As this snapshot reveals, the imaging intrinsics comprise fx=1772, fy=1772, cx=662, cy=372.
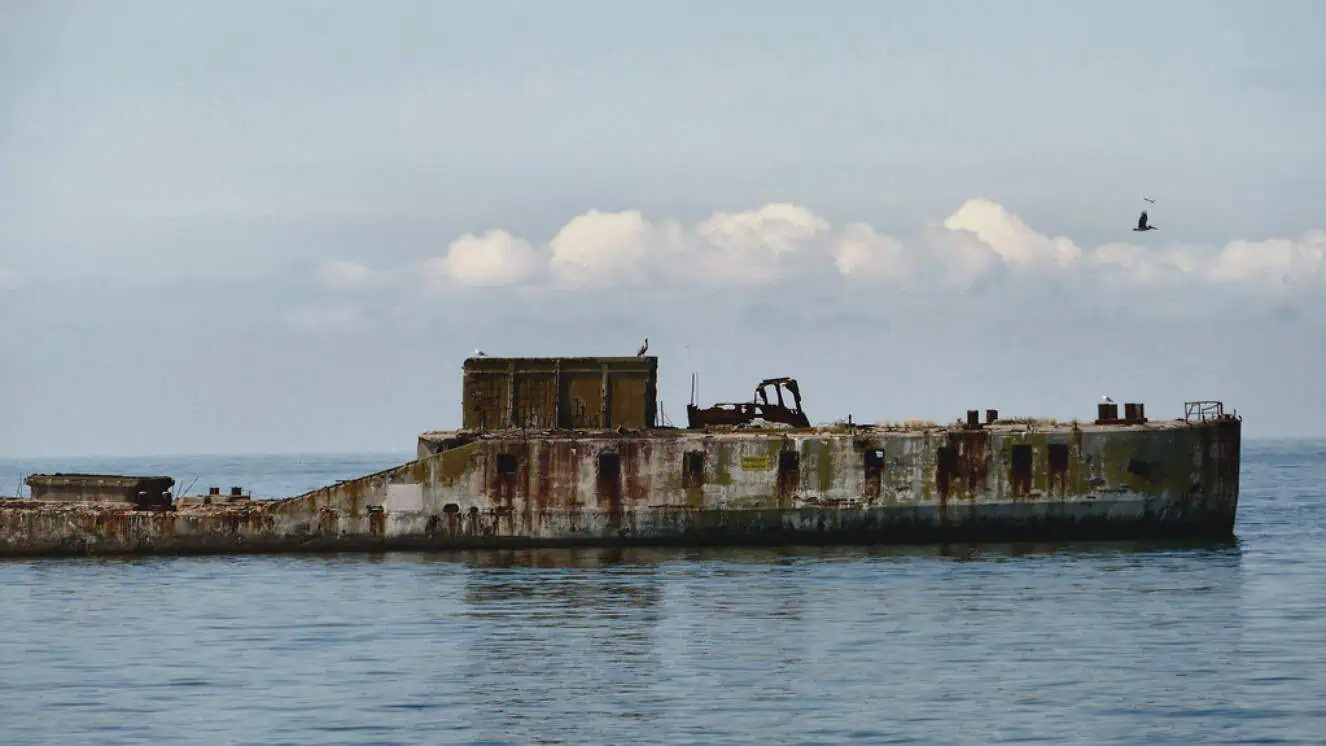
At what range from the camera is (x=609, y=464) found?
5262cm

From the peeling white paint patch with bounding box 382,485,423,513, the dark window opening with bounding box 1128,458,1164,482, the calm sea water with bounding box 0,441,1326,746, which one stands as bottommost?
the calm sea water with bounding box 0,441,1326,746

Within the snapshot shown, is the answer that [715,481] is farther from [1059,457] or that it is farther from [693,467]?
[1059,457]

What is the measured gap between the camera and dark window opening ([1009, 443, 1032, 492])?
51.4m

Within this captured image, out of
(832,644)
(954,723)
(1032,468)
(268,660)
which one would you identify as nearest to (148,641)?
(268,660)

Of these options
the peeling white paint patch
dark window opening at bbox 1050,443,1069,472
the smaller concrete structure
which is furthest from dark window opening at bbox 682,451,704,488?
the smaller concrete structure

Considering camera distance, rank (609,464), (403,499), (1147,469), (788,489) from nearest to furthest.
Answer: (1147,469)
(788,489)
(609,464)
(403,499)

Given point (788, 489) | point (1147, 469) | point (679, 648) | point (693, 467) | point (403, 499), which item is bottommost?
point (679, 648)

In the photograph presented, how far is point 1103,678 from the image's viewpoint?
31359mm

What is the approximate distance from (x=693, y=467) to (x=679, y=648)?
682 inches

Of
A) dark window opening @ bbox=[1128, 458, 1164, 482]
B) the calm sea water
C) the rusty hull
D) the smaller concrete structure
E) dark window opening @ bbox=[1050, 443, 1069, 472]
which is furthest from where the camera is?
the smaller concrete structure

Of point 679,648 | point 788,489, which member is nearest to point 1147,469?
point 788,489

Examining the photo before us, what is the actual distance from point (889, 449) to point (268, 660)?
875 inches

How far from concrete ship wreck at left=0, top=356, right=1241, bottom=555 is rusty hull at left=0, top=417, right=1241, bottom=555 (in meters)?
0.04

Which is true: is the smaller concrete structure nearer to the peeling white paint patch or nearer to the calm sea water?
the calm sea water
